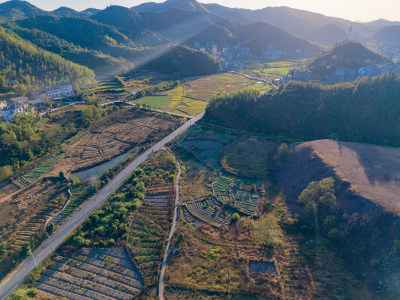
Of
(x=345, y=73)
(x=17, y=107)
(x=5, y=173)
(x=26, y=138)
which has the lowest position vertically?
(x=5, y=173)

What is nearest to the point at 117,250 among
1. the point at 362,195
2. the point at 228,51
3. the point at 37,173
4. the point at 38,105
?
the point at 37,173

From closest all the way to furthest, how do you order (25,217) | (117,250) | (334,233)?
(334,233) → (117,250) → (25,217)

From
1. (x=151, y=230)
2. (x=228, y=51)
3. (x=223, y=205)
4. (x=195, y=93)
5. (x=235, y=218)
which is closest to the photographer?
(x=151, y=230)

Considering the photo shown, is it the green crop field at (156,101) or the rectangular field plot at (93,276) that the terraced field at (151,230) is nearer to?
the rectangular field plot at (93,276)

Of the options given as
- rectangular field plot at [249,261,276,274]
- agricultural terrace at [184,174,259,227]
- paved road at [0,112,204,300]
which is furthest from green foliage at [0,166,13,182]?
rectangular field plot at [249,261,276,274]

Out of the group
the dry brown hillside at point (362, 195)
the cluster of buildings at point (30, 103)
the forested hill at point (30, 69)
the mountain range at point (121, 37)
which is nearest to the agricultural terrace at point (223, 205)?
the dry brown hillside at point (362, 195)

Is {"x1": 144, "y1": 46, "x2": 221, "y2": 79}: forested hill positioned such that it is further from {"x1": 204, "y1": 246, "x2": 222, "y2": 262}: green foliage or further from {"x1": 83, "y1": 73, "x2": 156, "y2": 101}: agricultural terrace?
{"x1": 204, "y1": 246, "x2": 222, "y2": 262}: green foliage

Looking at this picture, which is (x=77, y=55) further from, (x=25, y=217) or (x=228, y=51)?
(x=25, y=217)
